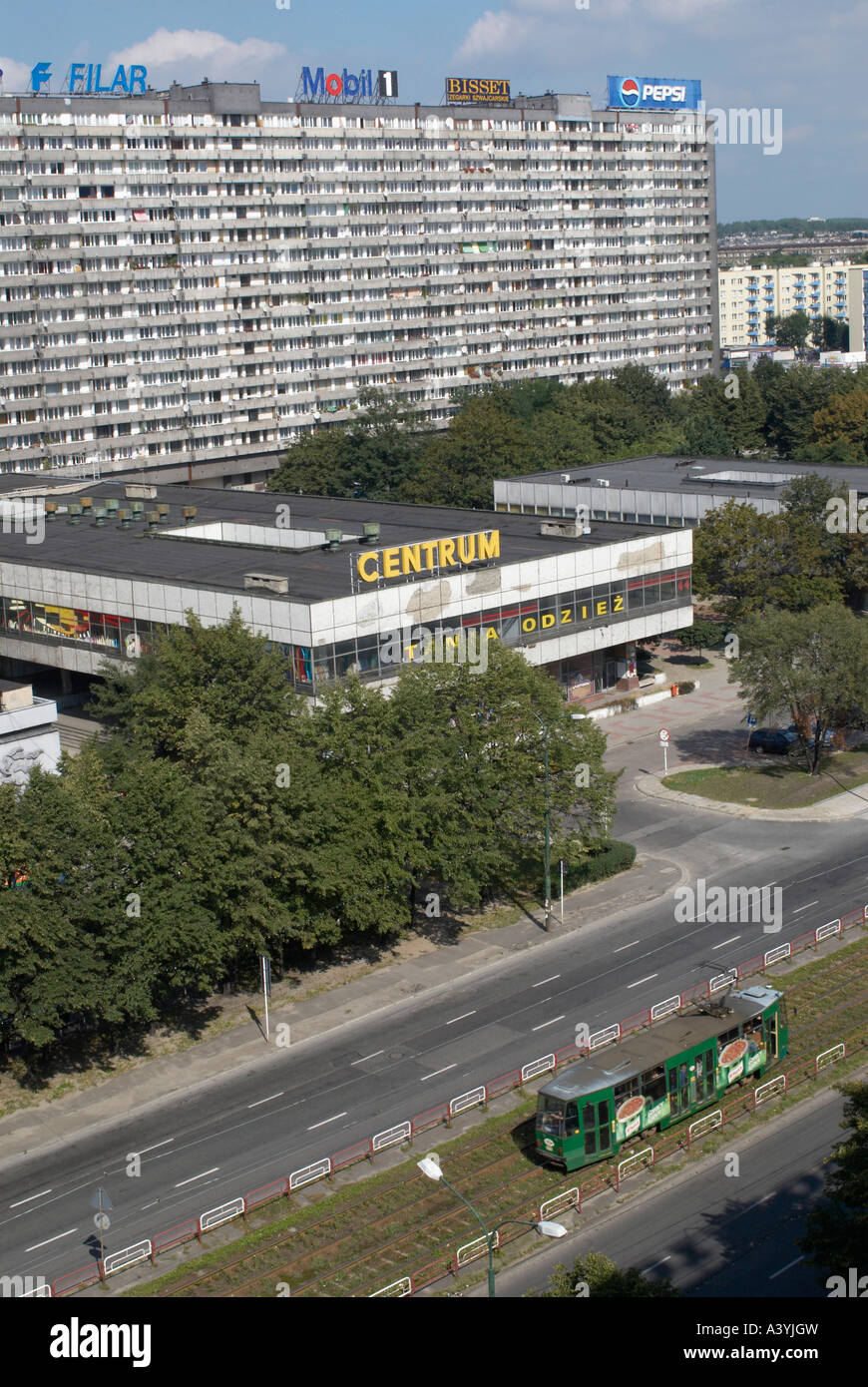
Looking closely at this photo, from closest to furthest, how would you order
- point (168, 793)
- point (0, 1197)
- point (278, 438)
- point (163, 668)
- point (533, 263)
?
point (0, 1197) < point (168, 793) < point (163, 668) < point (278, 438) < point (533, 263)

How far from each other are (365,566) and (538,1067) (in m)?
28.8

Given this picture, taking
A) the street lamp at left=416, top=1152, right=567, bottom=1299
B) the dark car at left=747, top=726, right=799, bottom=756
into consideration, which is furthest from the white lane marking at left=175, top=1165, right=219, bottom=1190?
the dark car at left=747, top=726, right=799, bottom=756

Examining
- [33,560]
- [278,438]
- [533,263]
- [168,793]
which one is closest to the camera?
[168,793]

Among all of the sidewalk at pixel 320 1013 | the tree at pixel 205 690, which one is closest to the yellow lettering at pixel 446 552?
the tree at pixel 205 690

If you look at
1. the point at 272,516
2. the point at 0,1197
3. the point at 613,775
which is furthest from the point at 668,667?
the point at 0,1197

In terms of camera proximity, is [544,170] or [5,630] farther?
[544,170]

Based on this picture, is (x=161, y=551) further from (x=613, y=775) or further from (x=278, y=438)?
(x=278, y=438)

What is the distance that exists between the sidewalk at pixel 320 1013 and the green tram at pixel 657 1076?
9508 millimetres

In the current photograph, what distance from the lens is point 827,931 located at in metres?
46.6

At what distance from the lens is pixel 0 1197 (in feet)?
109

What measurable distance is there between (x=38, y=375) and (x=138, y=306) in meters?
11.6

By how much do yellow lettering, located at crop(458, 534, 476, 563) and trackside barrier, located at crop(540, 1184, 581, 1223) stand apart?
127ft

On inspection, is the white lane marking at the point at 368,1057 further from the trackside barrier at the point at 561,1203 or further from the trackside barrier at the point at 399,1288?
the trackside barrier at the point at 399,1288

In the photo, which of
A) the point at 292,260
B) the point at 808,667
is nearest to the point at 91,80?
the point at 292,260
